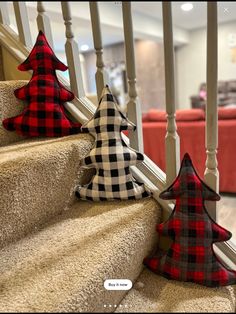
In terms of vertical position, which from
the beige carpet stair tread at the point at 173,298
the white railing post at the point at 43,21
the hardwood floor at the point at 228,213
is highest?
the white railing post at the point at 43,21

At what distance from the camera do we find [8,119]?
0.93 m

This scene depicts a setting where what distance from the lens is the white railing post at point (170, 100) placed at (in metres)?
0.73

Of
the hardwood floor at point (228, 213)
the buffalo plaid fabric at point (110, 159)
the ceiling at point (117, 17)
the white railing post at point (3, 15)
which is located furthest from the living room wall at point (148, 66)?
the buffalo plaid fabric at point (110, 159)

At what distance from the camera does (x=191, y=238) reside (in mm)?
682

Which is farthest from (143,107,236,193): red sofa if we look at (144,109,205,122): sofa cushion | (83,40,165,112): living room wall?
(83,40,165,112): living room wall

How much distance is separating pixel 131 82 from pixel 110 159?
0.25 metres

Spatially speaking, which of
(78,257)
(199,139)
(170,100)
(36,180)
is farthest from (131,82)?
(199,139)

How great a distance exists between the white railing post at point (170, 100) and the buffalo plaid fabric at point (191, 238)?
0.09 metres

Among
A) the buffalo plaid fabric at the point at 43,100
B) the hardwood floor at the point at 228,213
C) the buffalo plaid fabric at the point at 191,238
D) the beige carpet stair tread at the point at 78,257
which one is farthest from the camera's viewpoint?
the hardwood floor at the point at 228,213

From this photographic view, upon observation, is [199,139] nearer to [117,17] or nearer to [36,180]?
[117,17]

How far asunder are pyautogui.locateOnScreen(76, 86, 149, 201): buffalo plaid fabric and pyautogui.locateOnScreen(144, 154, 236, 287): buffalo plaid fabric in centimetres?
14

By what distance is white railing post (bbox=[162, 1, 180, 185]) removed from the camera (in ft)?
2.39

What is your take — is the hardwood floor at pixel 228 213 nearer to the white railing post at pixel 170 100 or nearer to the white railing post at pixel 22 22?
the white railing post at pixel 170 100

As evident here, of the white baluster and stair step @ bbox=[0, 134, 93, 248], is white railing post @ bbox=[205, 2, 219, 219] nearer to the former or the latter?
the white baluster
